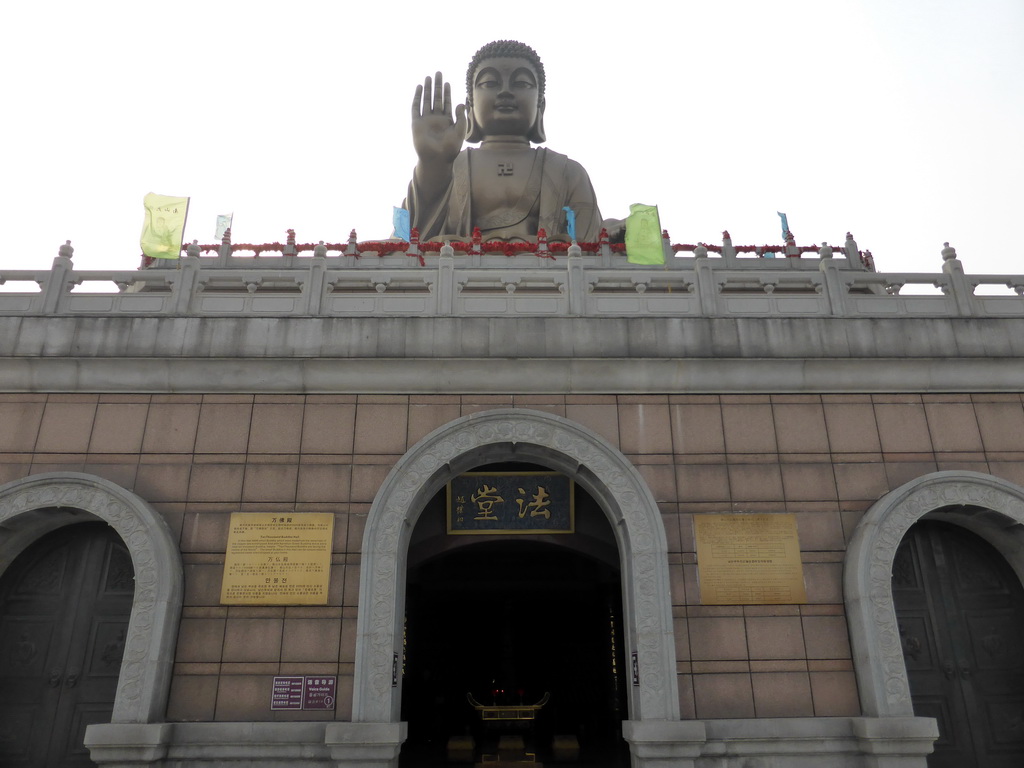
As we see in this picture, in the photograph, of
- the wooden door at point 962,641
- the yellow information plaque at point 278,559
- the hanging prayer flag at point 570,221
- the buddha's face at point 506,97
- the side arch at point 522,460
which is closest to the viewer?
the side arch at point 522,460

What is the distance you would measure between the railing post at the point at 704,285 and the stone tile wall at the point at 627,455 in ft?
4.17

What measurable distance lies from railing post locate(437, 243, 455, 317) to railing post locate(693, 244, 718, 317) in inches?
137

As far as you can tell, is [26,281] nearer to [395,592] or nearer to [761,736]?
[395,592]

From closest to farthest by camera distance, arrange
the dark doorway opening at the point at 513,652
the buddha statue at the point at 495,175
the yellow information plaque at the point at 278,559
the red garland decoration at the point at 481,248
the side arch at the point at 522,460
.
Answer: the side arch at the point at 522,460 → the yellow information plaque at the point at 278,559 → the dark doorway opening at the point at 513,652 → the red garland decoration at the point at 481,248 → the buddha statue at the point at 495,175

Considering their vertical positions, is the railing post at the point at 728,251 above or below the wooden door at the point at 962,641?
above

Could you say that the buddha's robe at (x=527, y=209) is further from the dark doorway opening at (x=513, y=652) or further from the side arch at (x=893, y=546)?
the side arch at (x=893, y=546)

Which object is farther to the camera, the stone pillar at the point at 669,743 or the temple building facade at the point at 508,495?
the temple building facade at the point at 508,495

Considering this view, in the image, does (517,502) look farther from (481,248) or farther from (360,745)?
(481,248)

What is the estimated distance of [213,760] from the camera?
7.58 meters

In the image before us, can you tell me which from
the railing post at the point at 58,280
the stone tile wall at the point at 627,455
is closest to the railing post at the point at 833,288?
the stone tile wall at the point at 627,455

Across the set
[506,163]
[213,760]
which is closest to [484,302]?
[213,760]

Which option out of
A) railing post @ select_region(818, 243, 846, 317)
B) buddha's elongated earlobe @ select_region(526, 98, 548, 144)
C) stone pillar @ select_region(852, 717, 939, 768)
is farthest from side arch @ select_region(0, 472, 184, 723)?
buddha's elongated earlobe @ select_region(526, 98, 548, 144)

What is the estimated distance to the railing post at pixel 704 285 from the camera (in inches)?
377

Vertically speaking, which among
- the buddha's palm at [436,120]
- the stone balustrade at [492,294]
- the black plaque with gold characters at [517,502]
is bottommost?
the black plaque with gold characters at [517,502]
